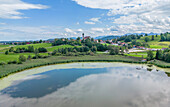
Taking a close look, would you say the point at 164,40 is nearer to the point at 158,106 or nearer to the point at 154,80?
the point at 154,80

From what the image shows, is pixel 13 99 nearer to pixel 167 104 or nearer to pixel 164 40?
pixel 167 104

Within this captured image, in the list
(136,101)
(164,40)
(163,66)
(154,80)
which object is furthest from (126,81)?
(164,40)

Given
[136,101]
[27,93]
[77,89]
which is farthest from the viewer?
[77,89]

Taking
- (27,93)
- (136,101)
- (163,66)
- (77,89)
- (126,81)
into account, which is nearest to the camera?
(136,101)

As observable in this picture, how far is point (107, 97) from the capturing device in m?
24.2

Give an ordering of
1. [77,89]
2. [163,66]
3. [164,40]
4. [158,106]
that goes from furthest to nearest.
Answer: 1. [164,40]
2. [163,66]
3. [77,89]
4. [158,106]

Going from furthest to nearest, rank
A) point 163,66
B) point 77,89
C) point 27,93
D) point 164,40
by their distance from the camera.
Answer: point 164,40, point 163,66, point 77,89, point 27,93

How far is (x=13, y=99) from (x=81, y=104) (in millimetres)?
13474

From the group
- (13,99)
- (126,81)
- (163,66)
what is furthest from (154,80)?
(13,99)

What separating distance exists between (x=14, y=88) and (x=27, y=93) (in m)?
5.18

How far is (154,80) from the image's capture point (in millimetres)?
34406

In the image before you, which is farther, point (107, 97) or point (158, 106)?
point (107, 97)

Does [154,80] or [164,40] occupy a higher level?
[164,40]

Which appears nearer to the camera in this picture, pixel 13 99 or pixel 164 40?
pixel 13 99
